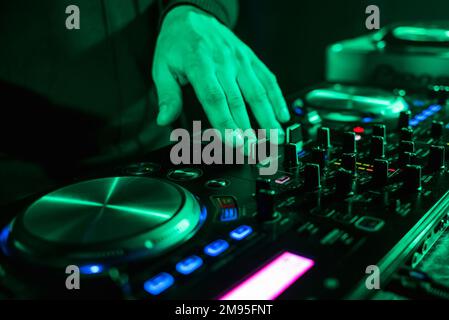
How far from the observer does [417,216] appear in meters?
0.67

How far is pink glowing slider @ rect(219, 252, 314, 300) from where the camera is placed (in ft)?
1.68

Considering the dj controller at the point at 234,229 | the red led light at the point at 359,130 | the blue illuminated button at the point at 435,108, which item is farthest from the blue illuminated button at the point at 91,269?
the blue illuminated button at the point at 435,108

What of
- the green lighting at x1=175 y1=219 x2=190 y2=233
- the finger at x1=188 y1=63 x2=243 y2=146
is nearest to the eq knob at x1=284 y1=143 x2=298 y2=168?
Answer: the finger at x1=188 y1=63 x2=243 y2=146

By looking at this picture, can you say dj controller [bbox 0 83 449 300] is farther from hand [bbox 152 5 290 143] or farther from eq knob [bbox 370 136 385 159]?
hand [bbox 152 5 290 143]

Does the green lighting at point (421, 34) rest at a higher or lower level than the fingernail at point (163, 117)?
higher

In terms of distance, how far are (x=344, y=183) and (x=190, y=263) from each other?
0.30 metres

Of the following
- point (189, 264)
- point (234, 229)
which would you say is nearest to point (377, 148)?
point (234, 229)

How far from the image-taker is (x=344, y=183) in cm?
73

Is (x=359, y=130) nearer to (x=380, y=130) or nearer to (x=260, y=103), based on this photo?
(x=380, y=130)

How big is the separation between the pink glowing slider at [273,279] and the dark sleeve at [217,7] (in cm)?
90

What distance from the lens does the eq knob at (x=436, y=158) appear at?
32.2 inches

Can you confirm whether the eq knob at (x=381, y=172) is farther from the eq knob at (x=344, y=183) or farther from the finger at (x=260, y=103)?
the finger at (x=260, y=103)

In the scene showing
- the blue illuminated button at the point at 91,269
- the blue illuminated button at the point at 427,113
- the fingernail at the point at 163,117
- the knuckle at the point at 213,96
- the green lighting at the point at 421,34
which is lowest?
the blue illuminated button at the point at 91,269
